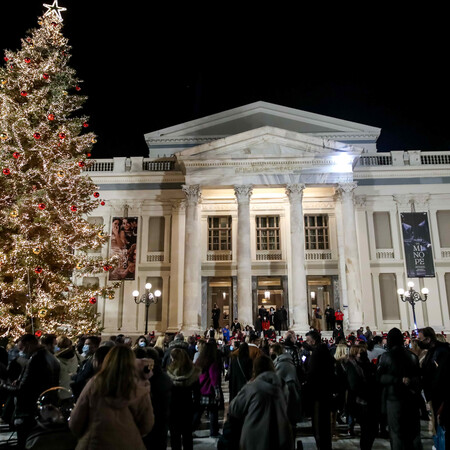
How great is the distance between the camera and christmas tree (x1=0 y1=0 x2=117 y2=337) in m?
12.4

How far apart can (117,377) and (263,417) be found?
1.41 m

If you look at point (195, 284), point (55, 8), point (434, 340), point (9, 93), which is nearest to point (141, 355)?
point (434, 340)

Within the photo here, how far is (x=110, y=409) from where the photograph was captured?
9.99ft

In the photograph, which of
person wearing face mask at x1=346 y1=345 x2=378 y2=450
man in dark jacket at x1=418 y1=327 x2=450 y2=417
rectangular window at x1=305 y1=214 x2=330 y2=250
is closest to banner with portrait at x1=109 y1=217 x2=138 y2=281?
rectangular window at x1=305 y1=214 x2=330 y2=250

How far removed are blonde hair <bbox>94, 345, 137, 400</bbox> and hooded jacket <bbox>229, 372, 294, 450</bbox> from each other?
3.76 feet

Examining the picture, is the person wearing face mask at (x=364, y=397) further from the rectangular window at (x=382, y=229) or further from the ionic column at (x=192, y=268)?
the rectangular window at (x=382, y=229)

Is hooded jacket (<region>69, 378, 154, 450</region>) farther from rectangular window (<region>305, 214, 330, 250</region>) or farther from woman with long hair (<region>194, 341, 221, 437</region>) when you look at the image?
rectangular window (<region>305, 214, 330, 250</region>)

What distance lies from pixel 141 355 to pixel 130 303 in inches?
814

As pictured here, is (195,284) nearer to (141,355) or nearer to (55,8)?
(55,8)

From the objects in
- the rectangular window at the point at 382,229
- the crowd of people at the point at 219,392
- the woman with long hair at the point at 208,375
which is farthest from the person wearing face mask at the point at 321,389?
the rectangular window at the point at 382,229

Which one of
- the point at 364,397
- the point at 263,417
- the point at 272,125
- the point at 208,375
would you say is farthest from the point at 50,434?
the point at 272,125

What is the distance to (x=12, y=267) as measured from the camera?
40.4 ft

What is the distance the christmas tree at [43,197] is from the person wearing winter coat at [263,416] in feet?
33.6

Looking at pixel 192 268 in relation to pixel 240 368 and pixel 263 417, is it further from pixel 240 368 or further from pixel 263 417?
pixel 263 417
